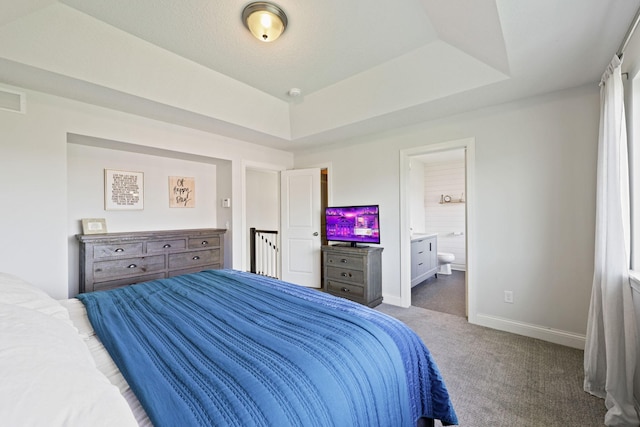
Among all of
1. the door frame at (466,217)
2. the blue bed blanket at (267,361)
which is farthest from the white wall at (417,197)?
the blue bed blanket at (267,361)

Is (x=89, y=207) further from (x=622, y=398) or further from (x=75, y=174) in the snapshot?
(x=622, y=398)

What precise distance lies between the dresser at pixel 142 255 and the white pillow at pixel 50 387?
2.41m

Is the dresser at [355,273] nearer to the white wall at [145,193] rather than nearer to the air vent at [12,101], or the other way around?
the white wall at [145,193]

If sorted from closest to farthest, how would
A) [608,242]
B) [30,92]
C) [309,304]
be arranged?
[309,304], [608,242], [30,92]

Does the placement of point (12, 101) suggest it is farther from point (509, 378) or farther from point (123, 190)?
point (509, 378)

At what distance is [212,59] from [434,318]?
3.69 m

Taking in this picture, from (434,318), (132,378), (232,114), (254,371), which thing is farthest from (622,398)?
(232,114)

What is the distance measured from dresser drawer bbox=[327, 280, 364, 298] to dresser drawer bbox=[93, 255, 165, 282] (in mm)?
2184

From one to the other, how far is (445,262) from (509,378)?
3.40 metres

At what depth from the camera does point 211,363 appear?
94 centimetres

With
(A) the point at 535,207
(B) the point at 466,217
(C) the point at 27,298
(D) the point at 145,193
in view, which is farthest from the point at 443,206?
(C) the point at 27,298

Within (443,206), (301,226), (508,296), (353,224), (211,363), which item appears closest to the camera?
(211,363)

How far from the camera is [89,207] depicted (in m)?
3.07

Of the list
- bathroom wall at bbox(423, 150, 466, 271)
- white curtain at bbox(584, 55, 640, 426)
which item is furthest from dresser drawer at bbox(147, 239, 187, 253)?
bathroom wall at bbox(423, 150, 466, 271)
